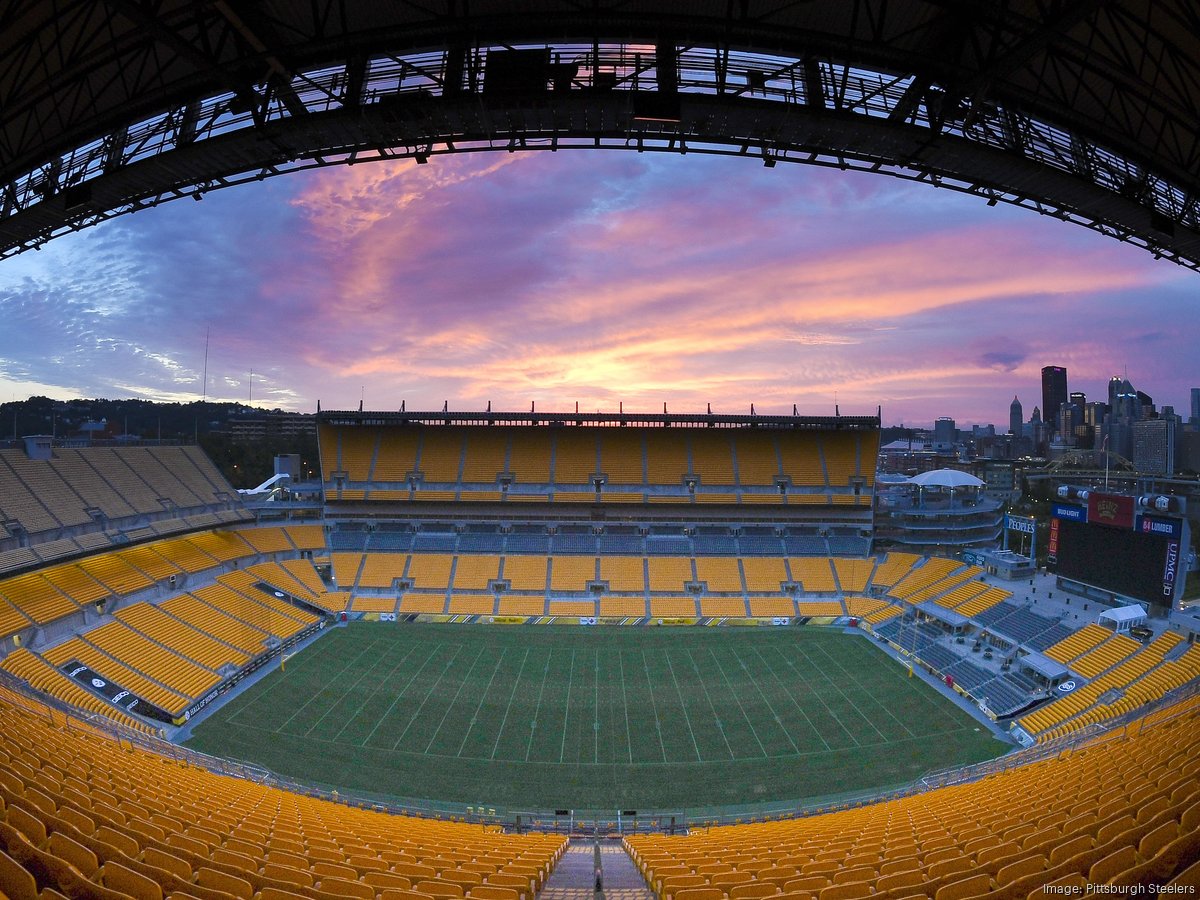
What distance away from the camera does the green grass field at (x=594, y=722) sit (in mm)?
17828

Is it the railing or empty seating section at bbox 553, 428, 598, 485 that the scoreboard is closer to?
the railing

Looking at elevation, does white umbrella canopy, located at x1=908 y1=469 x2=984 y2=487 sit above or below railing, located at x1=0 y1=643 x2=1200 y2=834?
above

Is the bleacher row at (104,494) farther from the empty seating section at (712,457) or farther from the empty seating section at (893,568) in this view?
the empty seating section at (893,568)

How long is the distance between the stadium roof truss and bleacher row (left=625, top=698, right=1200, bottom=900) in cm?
824

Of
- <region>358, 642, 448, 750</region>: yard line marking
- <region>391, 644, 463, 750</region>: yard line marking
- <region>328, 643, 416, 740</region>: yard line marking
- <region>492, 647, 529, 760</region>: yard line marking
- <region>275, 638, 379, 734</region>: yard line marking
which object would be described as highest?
<region>275, 638, 379, 734</region>: yard line marking

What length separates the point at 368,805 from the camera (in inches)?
619

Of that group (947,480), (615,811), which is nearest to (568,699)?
(615,811)

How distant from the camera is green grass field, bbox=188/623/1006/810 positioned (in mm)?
17828

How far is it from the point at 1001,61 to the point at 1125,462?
A: 79424mm

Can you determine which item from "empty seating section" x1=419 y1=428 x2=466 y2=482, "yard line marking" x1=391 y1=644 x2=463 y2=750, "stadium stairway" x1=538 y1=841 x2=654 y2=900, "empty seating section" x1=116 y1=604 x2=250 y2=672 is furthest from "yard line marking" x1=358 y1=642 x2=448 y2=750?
"empty seating section" x1=419 y1=428 x2=466 y2=482

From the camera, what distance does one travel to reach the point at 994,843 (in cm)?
691

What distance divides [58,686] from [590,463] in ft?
100

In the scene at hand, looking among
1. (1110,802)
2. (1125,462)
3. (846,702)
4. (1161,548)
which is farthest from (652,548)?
(1125,462)

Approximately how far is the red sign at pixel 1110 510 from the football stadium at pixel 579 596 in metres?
0.16
